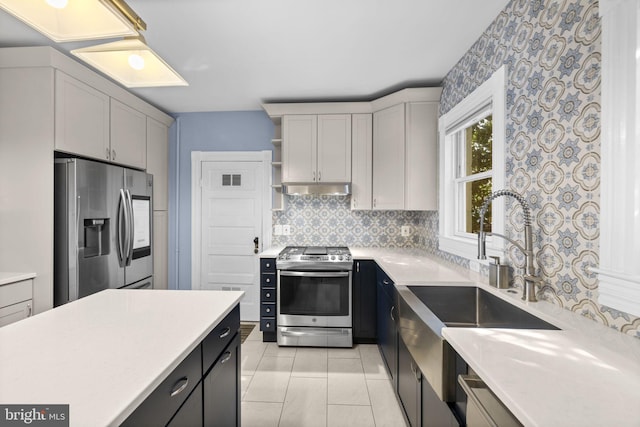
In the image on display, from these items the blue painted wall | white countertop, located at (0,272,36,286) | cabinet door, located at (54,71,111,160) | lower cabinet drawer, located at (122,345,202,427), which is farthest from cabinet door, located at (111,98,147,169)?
lower cabinet drawer, located at (122,345,202,427)

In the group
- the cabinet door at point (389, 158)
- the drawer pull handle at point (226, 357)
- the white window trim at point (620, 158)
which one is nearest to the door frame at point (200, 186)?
the cabinet door at point (389, 158)

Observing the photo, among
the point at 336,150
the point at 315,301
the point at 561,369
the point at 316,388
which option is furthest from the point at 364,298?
the point at 561,369

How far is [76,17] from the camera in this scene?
101 cm

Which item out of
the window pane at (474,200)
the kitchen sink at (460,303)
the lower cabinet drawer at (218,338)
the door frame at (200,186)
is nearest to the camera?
the lower cabinet drawer at (218,338)

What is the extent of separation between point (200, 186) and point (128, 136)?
948mm

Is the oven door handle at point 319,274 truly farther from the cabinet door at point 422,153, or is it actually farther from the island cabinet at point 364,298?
the cabinet door at point 422,153

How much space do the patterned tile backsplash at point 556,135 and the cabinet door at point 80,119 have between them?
9.93 ft

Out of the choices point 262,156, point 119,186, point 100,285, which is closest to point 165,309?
point 100,285

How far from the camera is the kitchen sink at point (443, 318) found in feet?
3.62

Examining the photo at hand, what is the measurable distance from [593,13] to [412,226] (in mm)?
2424

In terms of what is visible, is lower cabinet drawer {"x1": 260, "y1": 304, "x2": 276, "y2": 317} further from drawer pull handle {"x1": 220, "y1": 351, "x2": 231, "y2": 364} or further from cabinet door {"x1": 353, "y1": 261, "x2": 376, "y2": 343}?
drawer pull handle {"x1": 220, "y1": 351, "x2": 231, "y2": 364}

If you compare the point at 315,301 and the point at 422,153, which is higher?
the point at 422,153

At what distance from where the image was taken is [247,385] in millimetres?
2195

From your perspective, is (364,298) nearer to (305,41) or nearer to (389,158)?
(389,158)
